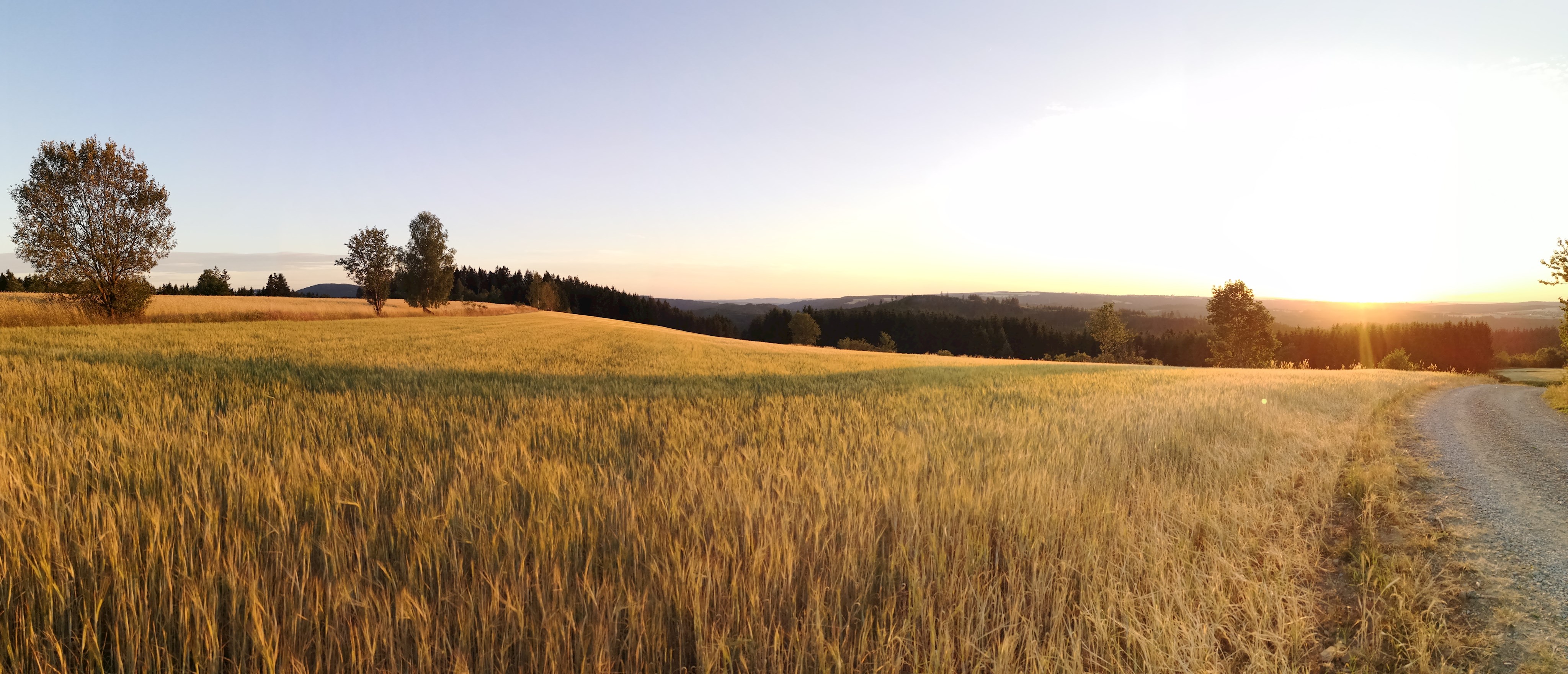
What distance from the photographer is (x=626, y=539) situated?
2592mm

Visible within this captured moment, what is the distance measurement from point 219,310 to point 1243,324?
98324mm

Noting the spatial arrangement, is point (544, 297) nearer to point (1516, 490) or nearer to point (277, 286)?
point (277, 286)

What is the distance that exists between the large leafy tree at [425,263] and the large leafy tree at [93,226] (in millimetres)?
34111

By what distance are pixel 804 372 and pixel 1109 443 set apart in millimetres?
12912

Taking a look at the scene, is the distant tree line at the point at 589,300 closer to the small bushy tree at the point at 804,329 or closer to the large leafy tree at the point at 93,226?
the small bushy tree at the point at 804,329

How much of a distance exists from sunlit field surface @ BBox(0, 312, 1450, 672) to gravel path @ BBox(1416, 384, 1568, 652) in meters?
0.85

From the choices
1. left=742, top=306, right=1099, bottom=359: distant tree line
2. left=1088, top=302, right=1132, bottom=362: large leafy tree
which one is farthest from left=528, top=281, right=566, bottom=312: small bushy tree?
left=1088, top=302, right=1132, bottom=362: large leafy tree

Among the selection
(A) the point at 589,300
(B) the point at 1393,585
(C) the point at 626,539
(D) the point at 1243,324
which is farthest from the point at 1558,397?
(A) the point at 589,300

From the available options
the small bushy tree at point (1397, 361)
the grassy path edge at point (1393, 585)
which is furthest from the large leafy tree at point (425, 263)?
the small bushy tree at point (1397, 361)

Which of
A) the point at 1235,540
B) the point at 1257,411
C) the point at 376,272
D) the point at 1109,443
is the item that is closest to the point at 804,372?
the point at 1257,411

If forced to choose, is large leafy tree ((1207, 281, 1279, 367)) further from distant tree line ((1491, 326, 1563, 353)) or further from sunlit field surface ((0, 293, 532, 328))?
distant tree line ((1491, 326, 1563, 353))

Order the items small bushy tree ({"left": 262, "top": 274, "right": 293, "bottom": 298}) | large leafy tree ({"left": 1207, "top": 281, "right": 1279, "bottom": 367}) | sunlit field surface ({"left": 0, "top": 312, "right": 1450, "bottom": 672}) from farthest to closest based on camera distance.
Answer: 1. small bushy tree ({"left": 262, "top": 274, "right": 293, "bottom": 298})
2. large leafy tree ({"left": 1207, "top": 281, "right": 1279, "bottom": 367})
3. sunlit field surface ({"left": 0, "top": 312, "right": 1450, "bottom": 672})

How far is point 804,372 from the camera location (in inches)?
711

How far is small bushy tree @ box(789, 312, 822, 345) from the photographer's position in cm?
11412
